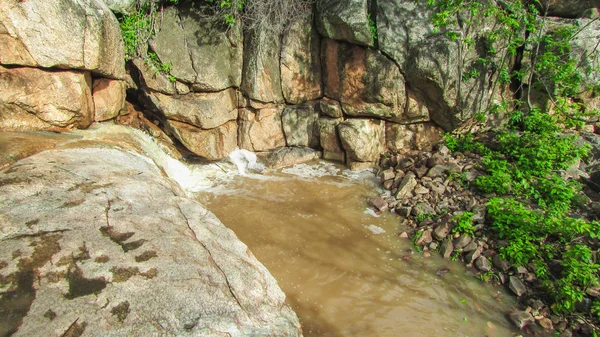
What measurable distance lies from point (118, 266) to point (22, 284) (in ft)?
1.86

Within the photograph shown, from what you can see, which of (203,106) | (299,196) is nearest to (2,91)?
(203,106)

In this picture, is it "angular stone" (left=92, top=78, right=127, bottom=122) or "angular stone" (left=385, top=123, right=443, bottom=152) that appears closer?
"angular stone" (left=92, top=78, right=127, bottom=122)

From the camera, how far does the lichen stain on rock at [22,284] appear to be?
1943 mm

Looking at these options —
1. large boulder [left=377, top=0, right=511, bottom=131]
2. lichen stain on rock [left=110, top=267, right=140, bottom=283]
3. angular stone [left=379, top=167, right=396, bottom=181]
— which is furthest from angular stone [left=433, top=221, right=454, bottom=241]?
lichen stain on rock [left=110, top=267, right=140, bottom=283]

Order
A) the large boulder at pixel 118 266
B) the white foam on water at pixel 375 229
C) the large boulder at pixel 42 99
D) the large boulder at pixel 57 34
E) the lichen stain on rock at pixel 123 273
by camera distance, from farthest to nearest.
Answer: the white foam on water at pixel 375 229
the large boulder at pixel 42 99
the large boulder at pixel 57 34
the lichen stain on rock at pixel 123 273
the large boulder at pixel 118 266

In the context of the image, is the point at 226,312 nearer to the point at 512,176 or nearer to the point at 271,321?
the point at 271,321

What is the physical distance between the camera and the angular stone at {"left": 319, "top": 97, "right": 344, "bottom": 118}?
705cm

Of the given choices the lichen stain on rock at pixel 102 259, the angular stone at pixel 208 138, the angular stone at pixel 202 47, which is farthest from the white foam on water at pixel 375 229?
the angular stone at pixel 202 47

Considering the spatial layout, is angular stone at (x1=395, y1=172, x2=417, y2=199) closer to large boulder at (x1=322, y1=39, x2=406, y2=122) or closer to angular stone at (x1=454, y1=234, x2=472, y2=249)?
angular stone at (x1=454, y1=234, x2=472, y2=249)

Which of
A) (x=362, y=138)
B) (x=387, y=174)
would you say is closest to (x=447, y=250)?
(x=387, y=174)

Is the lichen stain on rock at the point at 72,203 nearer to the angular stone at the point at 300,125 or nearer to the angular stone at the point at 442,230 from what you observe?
the angular stone at the point at 442,230

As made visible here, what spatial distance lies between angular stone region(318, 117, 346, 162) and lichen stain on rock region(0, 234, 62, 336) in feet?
17.9

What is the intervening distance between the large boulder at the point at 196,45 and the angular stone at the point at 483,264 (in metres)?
5.73

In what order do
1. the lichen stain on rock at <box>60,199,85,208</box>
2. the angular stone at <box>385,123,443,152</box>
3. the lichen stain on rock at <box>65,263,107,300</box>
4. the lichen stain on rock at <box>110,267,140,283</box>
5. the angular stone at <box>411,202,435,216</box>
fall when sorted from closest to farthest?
the lichen stain on rock at <box>65,263,107,300</box>, the lichen stain on rock at <box>110,267,140,283</box>, the lichen stain on rock at <box>60,199,85,208</box>, the angular stone at <box>411,202,435,216</box>, the angular stone at <box>385,123,443,152</box>
